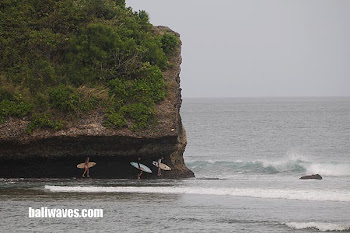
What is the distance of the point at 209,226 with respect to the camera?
20031 mm

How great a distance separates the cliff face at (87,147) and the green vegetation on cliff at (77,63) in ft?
1.47

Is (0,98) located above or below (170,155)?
above

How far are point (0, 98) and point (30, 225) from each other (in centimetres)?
1288

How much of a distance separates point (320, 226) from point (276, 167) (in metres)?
26.3

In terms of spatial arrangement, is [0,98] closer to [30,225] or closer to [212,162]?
[30,225]

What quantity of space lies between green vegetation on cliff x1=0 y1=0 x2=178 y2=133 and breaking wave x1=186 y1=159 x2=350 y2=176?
11.5 metres

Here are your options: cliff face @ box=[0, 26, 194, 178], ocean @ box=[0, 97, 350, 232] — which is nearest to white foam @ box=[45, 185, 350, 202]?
ocean @ box=[0, 97, 350, 232]

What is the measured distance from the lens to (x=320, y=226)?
19438 millimetres

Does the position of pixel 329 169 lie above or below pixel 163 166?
below

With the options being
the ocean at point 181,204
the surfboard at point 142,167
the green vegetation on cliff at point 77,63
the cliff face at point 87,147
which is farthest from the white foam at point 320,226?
the surfboard at point 142,167

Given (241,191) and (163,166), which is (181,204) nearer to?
(241,191)

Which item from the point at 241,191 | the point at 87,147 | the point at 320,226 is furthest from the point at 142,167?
the point at 320,226

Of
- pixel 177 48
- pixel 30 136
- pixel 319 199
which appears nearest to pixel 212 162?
pixel 177 48

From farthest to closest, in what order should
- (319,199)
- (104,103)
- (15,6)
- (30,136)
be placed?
1. (15,6)
2. (104,103)
3. (30,136)
4. (319,199)
